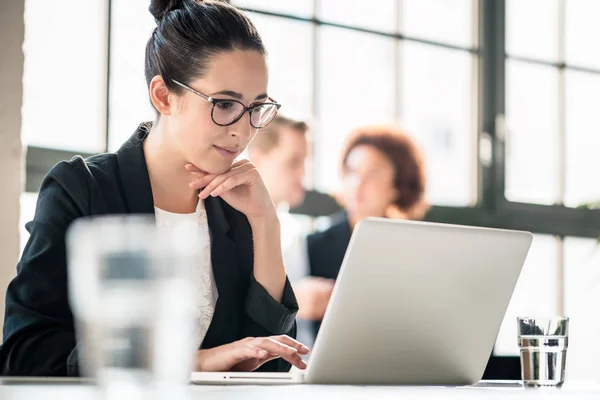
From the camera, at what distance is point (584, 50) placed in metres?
4.91

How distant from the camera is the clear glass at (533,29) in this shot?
4656 mm

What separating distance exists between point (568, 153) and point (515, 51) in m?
0.63

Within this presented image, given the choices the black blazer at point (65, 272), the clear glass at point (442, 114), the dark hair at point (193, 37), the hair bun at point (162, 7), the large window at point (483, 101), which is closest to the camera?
the black blazer at point (65, 272)

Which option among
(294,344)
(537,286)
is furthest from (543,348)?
(537,286)

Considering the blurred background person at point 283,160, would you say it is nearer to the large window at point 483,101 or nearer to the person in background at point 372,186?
the person in background at point 372,186

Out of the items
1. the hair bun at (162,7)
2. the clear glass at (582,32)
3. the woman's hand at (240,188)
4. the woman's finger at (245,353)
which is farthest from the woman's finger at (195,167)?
the clear glass at (582,32)

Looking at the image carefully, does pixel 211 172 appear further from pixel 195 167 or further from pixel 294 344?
pixel 294 344

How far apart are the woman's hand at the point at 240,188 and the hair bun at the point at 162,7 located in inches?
16.4

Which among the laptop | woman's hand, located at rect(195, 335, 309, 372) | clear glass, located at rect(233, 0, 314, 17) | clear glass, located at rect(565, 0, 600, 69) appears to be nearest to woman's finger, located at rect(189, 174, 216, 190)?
woman's hand, located at rect(195, 335, 309, 372)

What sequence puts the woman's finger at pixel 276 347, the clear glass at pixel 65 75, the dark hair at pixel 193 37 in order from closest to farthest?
the woman's finger at pixel 276 347
the dark hair at pixel 193 37
the clear glass at pixel 65 75

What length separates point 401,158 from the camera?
11.8 ft

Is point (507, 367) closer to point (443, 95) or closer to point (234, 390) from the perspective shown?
point (234, 390)

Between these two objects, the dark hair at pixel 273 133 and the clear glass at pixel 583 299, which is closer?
the dark hair at pixel 273 133

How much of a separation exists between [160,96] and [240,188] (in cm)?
29
